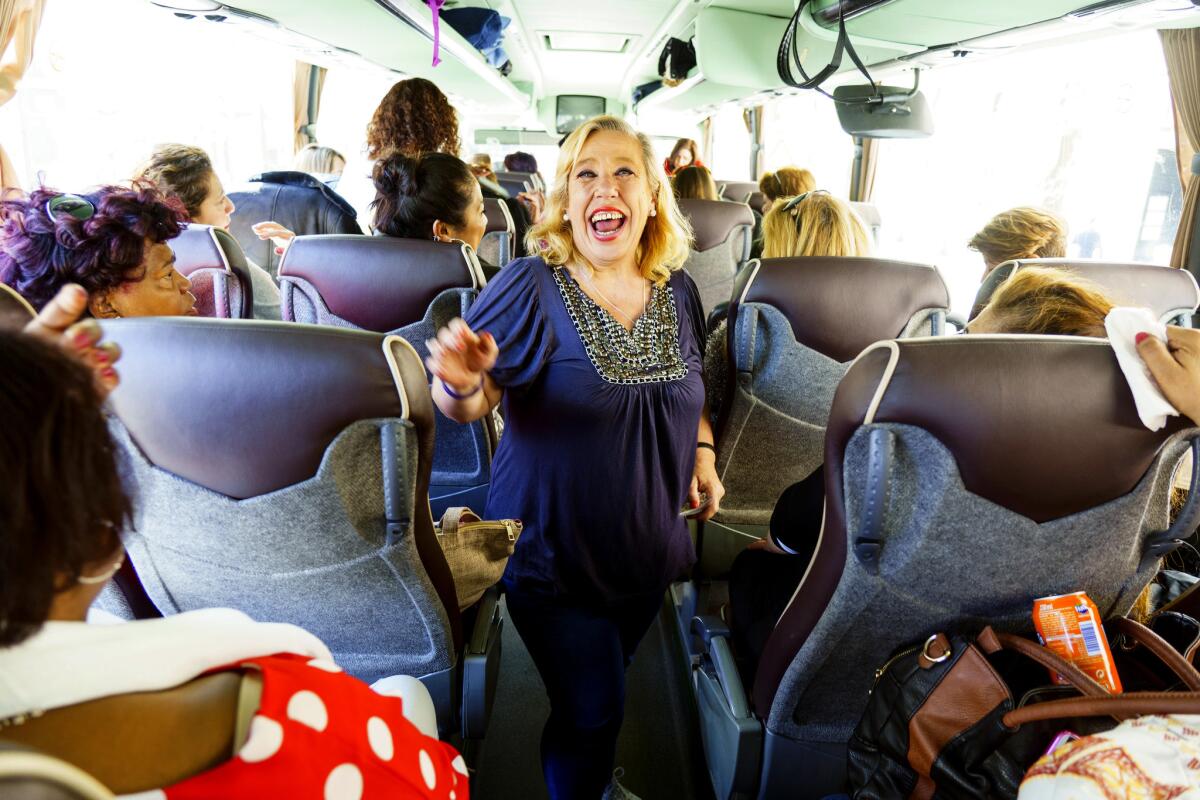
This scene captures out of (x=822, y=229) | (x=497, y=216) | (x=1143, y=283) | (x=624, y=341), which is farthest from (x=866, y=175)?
(x=624, y=341)

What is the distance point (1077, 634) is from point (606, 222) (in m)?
1.27

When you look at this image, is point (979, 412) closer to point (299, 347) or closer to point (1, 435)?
point (299, 347)

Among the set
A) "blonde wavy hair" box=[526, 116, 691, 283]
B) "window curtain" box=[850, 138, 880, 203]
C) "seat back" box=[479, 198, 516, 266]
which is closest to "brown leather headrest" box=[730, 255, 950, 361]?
"blonde wavy hair" box=[526, 116, 691, 283]

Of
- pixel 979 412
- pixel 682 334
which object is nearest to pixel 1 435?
pixel 979 412

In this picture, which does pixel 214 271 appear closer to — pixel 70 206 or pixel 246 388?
pixel 70 206

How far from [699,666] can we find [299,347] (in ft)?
4.32

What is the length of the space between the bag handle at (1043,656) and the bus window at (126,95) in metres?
3.37

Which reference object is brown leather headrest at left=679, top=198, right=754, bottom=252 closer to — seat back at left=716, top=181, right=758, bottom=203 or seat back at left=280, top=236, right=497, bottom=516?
seat back at left=280, top=236, right=497, bottom=516

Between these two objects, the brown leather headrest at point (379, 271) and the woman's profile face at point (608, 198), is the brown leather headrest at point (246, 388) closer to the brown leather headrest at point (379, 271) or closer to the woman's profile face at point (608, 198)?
the woman's profile face at point (608, 198)

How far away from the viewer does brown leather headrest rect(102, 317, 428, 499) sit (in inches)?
41.1

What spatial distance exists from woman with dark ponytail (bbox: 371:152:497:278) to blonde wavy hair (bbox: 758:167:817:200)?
2.43 m

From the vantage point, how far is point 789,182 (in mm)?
4547

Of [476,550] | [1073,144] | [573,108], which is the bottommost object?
[476,550]

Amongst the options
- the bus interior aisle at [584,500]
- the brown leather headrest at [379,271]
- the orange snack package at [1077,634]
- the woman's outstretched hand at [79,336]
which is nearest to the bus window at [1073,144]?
the bus interior aisle at [584,500]
